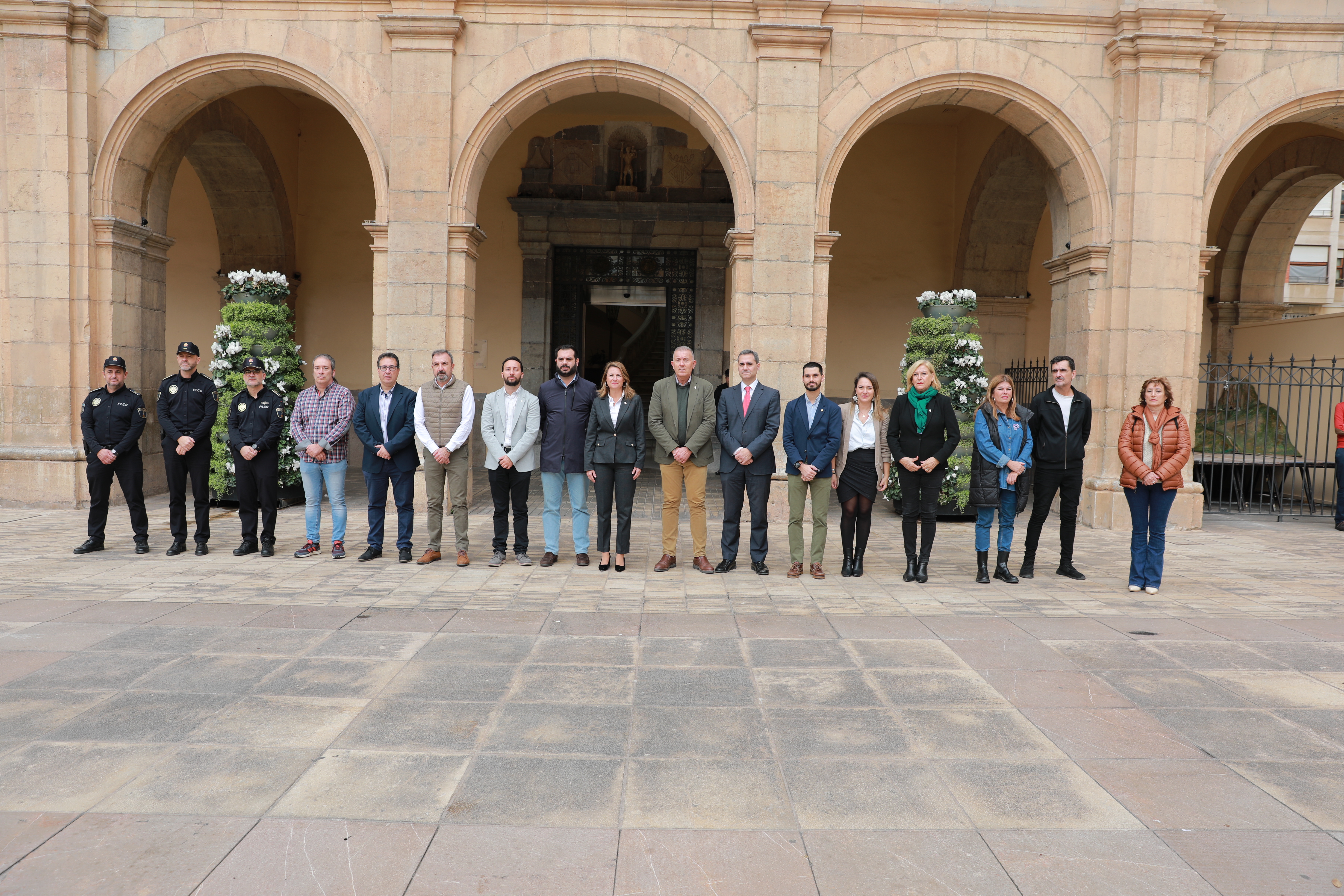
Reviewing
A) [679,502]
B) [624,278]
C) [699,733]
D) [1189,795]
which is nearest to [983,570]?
[679,502]

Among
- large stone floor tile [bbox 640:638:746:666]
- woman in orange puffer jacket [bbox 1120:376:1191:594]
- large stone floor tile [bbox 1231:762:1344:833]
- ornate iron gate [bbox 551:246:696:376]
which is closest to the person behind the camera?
large stone floor tile [bbox 1231:762:1344:833]

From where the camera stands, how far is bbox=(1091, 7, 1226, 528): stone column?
901cm

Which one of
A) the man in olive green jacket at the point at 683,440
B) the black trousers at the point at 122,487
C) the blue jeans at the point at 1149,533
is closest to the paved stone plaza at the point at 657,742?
the blue jeans at the point at 1149,533

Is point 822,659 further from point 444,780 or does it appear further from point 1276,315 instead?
point 1276,315

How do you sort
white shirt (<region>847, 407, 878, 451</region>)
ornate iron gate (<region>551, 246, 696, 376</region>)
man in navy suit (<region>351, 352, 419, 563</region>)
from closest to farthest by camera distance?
white shirt (<region>847, 407, 878, 451</region>)
man in navy suit (<region>351, 352, 419, 563</region>)
ornate iron gate (<region>551, 246, 696, 376</region>)

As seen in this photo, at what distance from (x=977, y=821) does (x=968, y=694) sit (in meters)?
1.22

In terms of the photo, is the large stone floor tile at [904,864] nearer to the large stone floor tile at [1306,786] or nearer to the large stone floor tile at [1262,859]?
the large stone floor tile at [1262,859]

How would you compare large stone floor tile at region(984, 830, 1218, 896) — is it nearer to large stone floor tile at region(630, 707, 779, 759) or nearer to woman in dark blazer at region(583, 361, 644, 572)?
large stone floor tile at region(630, 707, 779, 759)

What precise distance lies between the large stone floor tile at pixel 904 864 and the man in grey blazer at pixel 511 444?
444 cm

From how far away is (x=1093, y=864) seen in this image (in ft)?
8.04

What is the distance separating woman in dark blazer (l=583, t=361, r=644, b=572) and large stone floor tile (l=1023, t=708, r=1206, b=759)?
3.56 metres

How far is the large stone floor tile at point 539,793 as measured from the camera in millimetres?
2658

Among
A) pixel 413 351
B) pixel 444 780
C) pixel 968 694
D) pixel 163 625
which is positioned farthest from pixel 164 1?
pixel 968 694

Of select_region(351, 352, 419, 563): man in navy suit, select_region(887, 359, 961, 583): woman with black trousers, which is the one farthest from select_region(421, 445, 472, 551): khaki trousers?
select_region(887, 359, 961, 583): woman with black trousers
